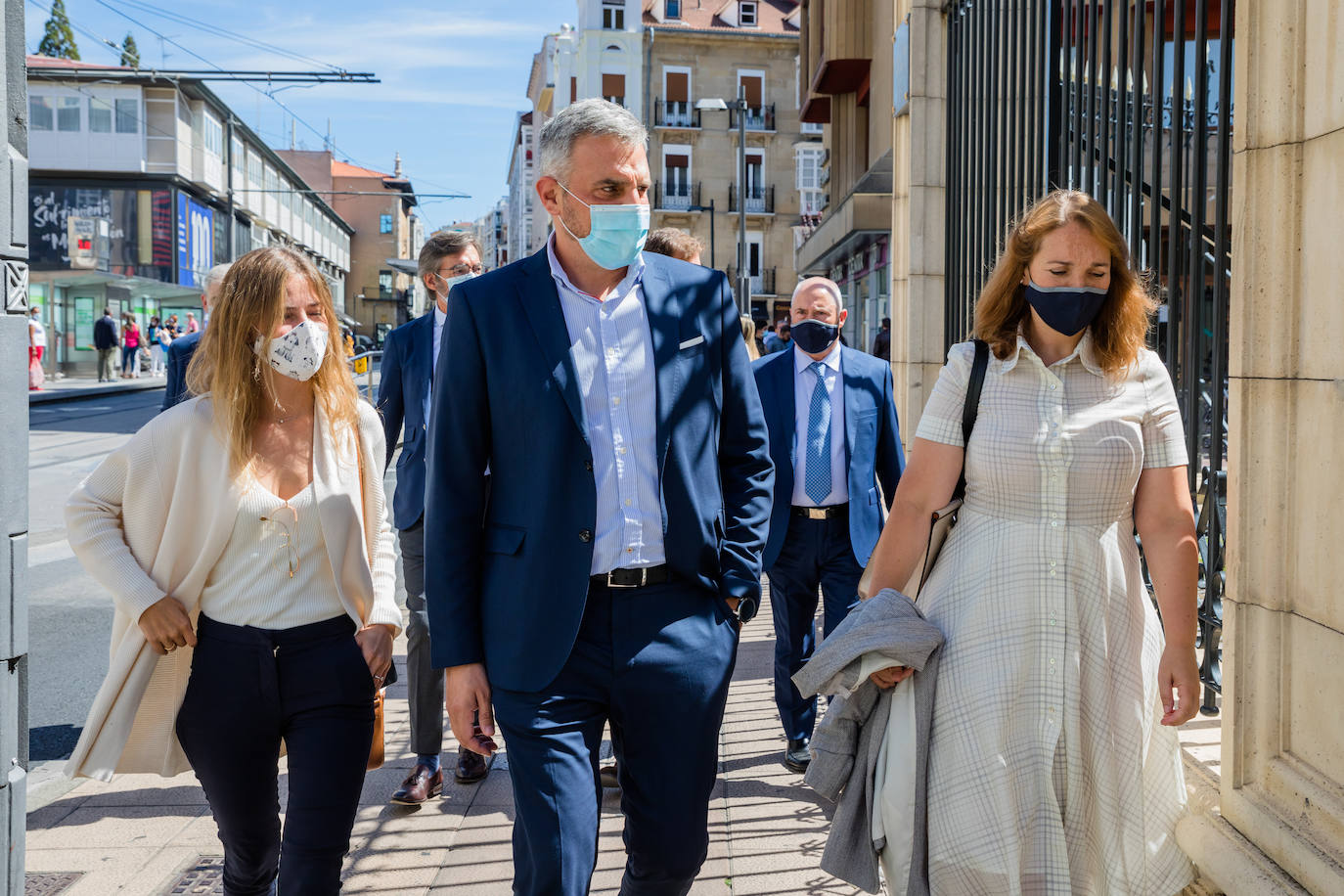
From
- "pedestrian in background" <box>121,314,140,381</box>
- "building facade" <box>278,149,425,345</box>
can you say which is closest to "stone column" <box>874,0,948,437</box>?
"pedestrian in background" <box>121,314,140,381</box>

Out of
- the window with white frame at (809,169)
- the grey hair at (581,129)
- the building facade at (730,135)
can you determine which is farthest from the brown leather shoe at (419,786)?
the building facade at (730,135)

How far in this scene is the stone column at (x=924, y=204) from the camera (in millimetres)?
7105

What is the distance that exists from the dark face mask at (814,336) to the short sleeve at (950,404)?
246 cm

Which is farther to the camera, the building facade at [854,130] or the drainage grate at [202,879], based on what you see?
the building facade at [854,130]

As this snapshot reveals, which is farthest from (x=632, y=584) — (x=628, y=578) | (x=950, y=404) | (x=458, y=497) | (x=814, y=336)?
(x=814, y=336)

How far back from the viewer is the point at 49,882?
407 cm

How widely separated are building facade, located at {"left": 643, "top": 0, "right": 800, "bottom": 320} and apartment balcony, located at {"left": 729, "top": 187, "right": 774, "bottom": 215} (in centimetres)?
5

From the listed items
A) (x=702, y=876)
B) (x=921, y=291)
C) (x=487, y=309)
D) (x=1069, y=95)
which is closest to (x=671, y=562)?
(x=487, y=309)

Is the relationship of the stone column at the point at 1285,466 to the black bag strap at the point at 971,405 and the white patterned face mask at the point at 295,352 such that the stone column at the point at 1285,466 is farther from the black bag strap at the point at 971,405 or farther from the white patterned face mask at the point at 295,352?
the white patterned face mask at the point at 295,352

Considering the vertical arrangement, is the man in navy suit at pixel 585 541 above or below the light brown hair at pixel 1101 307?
below

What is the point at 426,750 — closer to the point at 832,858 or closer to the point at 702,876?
the point at 702,876

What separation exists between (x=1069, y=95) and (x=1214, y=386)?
7.69 ft

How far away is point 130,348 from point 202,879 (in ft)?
A: 129

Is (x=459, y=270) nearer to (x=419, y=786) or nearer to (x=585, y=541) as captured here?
(x=419, y=786)
